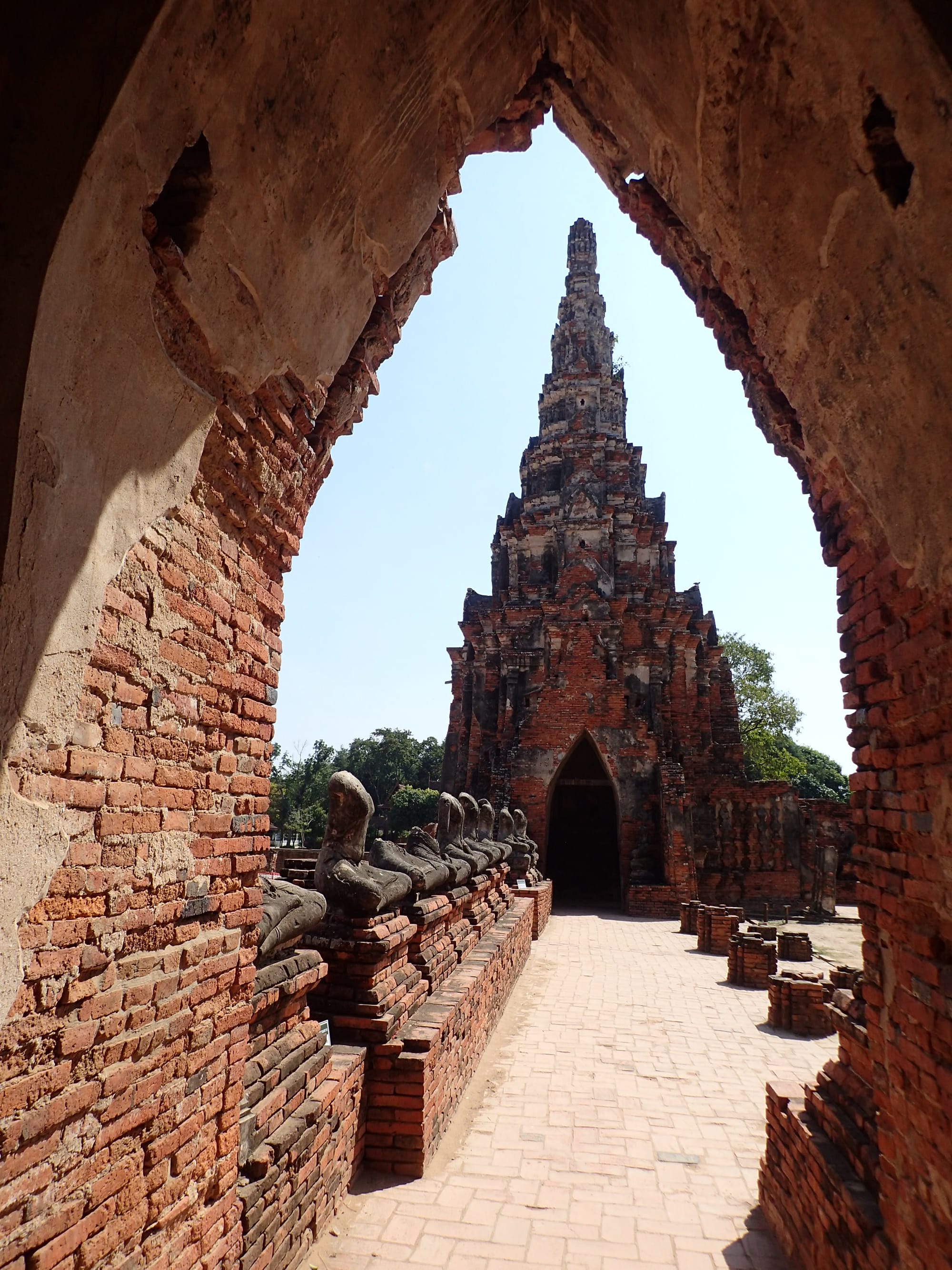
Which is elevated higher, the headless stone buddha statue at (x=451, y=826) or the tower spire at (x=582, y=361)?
the tower spire at (x=582, y=361)

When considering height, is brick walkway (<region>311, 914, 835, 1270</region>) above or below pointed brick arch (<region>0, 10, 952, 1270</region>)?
below

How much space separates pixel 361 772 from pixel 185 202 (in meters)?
48.5

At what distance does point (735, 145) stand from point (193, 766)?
3020 mm

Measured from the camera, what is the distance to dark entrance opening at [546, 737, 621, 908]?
73.8 ft

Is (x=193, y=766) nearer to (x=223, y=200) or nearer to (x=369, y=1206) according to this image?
(x=223, y=200)

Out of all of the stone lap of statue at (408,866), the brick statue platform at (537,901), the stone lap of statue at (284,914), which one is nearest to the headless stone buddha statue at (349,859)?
the stone lap of statue at (284,914)

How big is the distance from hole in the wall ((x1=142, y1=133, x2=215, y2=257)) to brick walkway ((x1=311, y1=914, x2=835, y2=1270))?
4.17 meters

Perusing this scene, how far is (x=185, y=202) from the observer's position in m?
2.43

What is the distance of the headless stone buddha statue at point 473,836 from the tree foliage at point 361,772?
24862 millimetres

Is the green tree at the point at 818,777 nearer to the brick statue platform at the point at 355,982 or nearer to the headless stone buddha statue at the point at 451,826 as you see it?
the headless stone buddha statue at the point at 451,826

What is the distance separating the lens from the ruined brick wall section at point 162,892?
194 cm


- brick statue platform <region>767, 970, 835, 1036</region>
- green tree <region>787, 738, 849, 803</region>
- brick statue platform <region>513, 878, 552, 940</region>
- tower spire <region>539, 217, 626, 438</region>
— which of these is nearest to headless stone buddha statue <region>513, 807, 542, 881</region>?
brick statue platform <region>513, 878, 552, 940</region>

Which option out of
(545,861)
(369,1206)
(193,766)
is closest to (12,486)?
(193,766)

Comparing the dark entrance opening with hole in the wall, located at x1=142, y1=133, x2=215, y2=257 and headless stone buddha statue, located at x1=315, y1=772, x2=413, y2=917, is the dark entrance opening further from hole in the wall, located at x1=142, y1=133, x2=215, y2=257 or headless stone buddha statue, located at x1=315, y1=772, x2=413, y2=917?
hole in the wall, located at x1=142, y1=133, x2=215, y2=257
